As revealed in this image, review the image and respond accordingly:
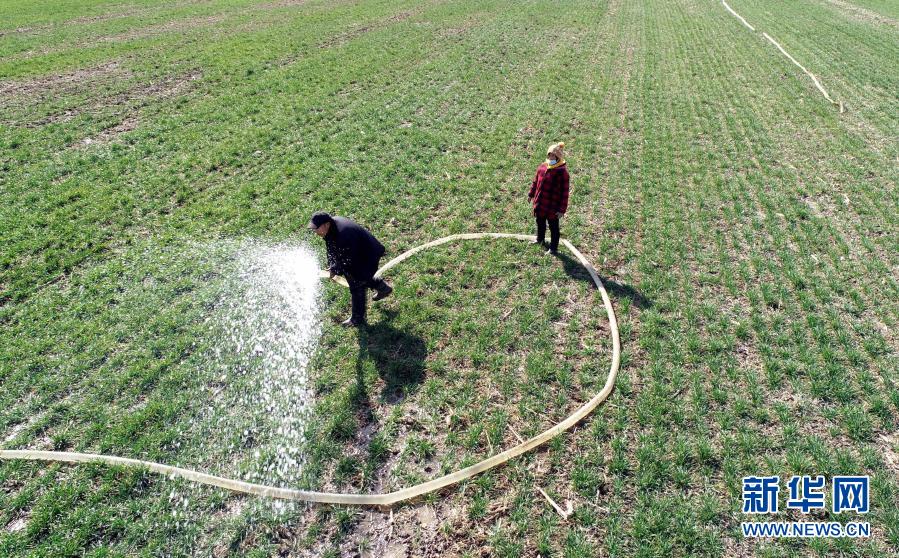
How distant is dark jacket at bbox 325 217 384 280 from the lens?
614 cm

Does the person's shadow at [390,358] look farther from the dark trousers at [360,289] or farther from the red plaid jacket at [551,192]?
the red plaid jacket at [551,192]

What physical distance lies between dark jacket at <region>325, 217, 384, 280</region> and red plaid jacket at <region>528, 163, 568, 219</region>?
2.93 metres

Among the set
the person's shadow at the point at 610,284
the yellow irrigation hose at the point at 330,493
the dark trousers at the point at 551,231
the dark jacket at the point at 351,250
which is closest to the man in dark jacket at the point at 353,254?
the dark jacket at the point at 351,250

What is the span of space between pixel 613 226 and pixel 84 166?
12322mm

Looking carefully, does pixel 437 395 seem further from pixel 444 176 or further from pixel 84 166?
pixel 84 166

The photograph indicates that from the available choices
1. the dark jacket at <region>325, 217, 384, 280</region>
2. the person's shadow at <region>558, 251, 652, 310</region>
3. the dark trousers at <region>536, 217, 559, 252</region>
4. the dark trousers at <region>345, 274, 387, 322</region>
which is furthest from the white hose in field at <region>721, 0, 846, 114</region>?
the dark jacket at <region>325, 217, 384, 280</region>

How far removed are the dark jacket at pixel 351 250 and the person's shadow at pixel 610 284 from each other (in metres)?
3.49

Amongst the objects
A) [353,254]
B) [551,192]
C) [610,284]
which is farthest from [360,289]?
[610,284]

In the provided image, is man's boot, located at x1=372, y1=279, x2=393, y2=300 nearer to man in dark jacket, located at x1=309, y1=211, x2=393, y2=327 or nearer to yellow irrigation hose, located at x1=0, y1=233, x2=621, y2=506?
man in dark jacket, located at x1=309, y1=211, x2=393, y2=327

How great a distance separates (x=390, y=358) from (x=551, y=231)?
370 centimetres

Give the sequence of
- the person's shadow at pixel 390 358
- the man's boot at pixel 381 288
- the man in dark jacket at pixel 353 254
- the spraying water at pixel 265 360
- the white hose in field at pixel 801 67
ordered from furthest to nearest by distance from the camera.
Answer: the white hose in field at pixel 801 67, the man's boot at pixel 381 288, the man in dark jacket at pixel 353 254, the person's shadow at pixel 390 358, the spraying water at pixel 265 360

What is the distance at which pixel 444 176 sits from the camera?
1112 cm

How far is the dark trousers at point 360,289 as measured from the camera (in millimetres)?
6465

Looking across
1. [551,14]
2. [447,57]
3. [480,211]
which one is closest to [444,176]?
[480,211]
